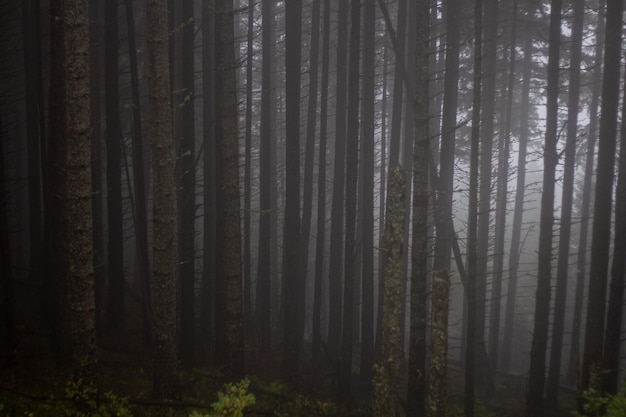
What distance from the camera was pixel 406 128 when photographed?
15.9 metres

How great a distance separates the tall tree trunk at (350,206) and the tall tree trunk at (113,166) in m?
6.37

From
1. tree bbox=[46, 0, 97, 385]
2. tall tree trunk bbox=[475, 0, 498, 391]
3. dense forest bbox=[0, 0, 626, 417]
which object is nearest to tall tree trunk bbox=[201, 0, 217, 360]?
dense forest bbox=[0, 0, 626, 417]

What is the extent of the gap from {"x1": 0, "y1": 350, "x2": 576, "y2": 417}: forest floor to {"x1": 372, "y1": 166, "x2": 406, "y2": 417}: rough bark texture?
2126 millimetres

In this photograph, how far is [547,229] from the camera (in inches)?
424

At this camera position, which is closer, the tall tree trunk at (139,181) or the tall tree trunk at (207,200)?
the tall tree trunk at (139,181)

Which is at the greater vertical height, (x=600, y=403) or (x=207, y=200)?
(x=207, y=200)

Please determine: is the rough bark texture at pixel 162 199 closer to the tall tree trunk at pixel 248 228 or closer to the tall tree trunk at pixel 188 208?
the tall tree trunk at pixel 188 208

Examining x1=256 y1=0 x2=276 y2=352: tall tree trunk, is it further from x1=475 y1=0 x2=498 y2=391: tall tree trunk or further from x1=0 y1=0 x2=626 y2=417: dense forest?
x1=475 y1=0 x2=498 y2=391: tall tree trunk

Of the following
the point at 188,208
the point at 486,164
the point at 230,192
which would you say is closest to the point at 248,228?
the point at 188,208

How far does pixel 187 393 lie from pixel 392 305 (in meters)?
4.69

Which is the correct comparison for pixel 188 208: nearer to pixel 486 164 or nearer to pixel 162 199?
pixel 162 199

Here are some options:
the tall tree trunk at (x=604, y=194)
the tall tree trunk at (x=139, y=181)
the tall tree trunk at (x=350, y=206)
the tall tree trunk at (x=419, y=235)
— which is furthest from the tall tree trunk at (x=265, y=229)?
the tall tree trunk at (x=604, y=194)

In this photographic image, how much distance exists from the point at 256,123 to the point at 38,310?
52.8 ft

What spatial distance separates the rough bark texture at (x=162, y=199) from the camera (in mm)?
7523
